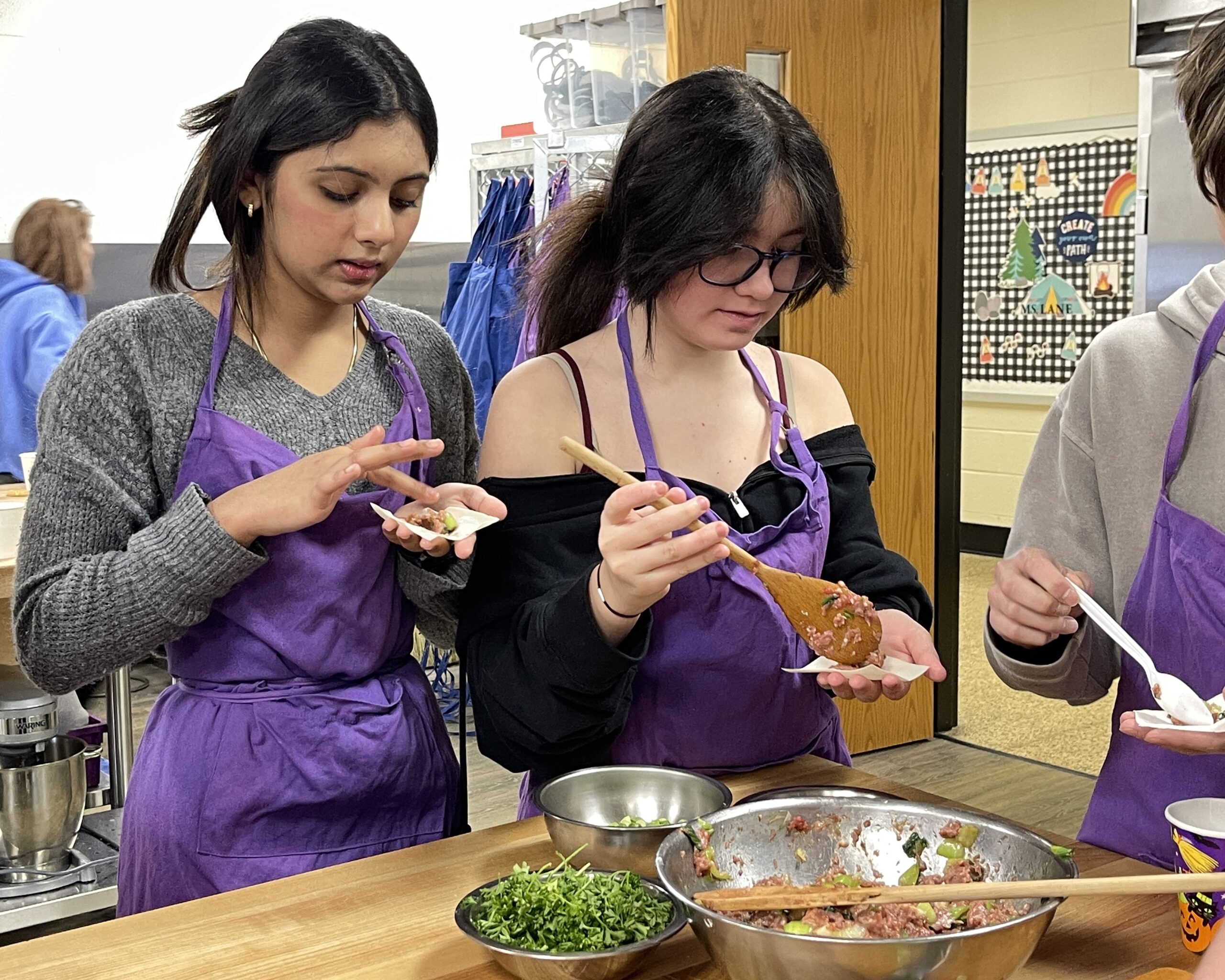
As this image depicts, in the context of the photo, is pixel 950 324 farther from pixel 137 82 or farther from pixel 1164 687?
pixel 137 82

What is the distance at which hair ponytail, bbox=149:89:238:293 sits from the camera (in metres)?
1.62

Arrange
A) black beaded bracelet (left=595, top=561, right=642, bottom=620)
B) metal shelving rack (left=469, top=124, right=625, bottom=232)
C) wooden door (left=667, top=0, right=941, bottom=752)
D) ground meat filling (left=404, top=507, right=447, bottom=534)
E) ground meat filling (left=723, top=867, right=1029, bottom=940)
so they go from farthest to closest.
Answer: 1. metal shelving rack (left=469, top=124, right=625, bottom=232)
2. wooden door (left=667, top=0, right=941, bottom=752)
3. ground meat filling (left=404, top=507, right=447, bottom=534)
4. black beaded bracelet (left=595, top=561, right=642, bottom=620)
5. ground meat filling (left=723, top=867, right=1029, bottom=940)

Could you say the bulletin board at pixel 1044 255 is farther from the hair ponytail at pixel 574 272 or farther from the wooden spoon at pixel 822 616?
the wooden spoon at pixel 822 616

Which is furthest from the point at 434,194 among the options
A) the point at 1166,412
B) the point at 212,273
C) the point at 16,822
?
the point at 1166,412

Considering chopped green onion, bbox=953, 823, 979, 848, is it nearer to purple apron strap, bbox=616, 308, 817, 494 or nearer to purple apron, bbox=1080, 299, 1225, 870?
purple apron, bbox=1080, 299, 1225, 870

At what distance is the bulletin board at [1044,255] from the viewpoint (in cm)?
695

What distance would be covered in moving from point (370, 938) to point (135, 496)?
603 mm

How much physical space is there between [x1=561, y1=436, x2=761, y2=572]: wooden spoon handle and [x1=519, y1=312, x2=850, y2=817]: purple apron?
0.28 feet

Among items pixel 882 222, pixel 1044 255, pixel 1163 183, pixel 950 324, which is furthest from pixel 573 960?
pixel 1044 255

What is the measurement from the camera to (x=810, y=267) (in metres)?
1.67

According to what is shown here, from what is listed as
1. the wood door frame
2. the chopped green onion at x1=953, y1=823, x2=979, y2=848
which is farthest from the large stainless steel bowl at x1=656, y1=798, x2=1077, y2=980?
the wood door frame

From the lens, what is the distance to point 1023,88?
7.32 metres

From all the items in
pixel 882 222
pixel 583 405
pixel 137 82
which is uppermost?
pixel 137 82

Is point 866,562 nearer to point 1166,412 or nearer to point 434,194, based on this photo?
point 1166,412
